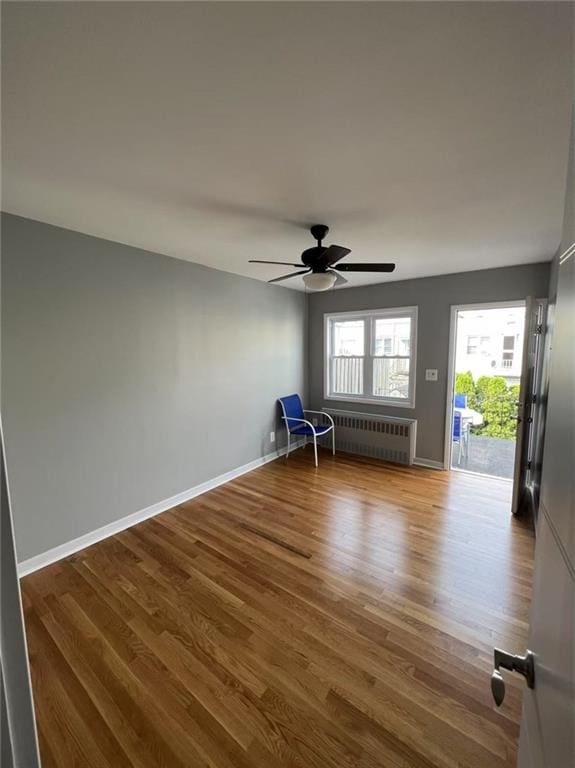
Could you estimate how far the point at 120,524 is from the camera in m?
2.78

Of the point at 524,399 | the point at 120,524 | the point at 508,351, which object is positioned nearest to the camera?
the point at 120,524

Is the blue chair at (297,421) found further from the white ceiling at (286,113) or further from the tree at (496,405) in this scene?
the tree at (496,405)

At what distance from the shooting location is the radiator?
418cm

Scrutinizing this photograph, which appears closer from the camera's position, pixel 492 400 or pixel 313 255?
pixel 313 255

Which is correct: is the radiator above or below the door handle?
below

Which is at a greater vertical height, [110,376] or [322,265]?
[322,265]

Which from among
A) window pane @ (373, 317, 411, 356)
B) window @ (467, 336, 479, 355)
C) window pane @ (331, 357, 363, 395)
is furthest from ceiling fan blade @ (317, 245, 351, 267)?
window @ (467, 336, 479, 355)

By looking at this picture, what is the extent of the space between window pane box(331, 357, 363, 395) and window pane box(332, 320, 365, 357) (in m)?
0.11

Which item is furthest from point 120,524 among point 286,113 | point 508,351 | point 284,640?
point 508,351

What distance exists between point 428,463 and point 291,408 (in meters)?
1.96

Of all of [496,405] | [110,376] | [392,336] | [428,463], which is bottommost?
[428,463]

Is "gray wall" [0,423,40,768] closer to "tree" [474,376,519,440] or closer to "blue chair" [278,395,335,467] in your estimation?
"blue chair" [278,395,335,467]

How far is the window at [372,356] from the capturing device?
427cm

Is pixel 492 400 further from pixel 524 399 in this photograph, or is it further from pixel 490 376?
pixel 524 399
